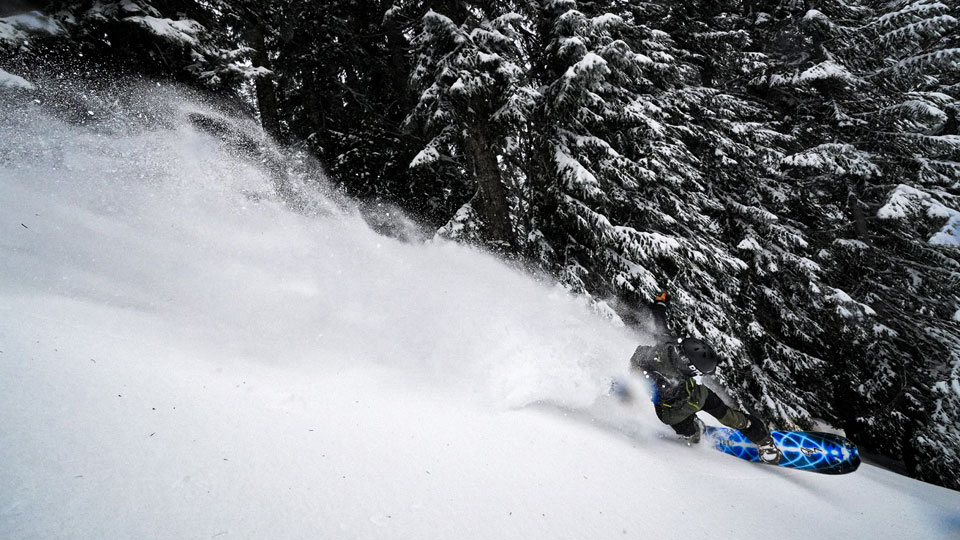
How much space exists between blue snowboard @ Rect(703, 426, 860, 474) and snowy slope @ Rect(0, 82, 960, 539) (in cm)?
22

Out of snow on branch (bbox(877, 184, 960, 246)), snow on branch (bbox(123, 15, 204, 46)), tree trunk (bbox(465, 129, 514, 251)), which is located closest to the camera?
snow on branch (bbox(123, 15, 204, 46))

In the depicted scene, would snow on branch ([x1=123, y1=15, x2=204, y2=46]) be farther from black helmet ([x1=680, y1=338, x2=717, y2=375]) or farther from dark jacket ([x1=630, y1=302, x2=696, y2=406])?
black helmet ([x1=680, y1=338, x2=717, y2=375])

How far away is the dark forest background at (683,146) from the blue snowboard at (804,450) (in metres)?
2.71

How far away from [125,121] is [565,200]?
764 centimetres

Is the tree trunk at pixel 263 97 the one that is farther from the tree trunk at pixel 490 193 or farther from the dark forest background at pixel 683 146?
the tree trunk at pixel 490 193

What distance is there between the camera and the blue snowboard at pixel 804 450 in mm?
4707

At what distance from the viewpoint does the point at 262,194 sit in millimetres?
6656

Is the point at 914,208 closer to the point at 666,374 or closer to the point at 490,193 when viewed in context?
the point at 666,374

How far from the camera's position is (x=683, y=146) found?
987 cm

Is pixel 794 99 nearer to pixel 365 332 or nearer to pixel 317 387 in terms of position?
pixel 365 332

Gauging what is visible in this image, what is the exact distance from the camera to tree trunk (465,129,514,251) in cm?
766

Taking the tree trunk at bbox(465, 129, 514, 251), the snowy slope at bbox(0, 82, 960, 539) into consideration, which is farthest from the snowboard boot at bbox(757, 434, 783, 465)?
the tree trunk at bbox(465, 129, 514, 251)

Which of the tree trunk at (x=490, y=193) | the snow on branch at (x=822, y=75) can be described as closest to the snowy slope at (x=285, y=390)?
the tree trunk at (x=490, y=193)

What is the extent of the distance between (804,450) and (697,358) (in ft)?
7.19
